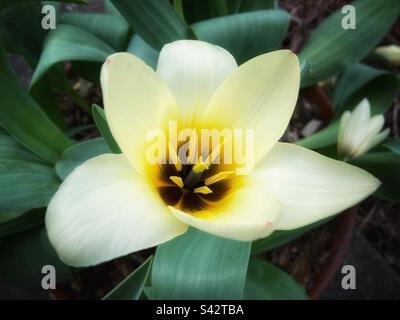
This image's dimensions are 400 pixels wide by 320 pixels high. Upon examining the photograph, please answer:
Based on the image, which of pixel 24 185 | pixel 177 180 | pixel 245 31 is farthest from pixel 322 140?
pixel 24 185

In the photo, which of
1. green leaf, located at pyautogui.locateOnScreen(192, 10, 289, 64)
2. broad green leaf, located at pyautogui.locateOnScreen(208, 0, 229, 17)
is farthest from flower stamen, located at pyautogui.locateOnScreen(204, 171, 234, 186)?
broad green leaf, located at pyautogui.locateOnScreen(208, 0, 229, 17)

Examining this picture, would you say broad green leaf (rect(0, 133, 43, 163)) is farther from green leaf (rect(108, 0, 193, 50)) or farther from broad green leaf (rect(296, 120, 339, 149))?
broad green leaf (rect(296, 120, 339, 149))

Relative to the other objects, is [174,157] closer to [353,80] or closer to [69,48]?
[69,48]

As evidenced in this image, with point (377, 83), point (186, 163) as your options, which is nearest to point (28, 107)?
point (186, 163)

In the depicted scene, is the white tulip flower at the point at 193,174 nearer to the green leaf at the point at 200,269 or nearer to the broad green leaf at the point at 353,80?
the green leaf at the point at 200,269
